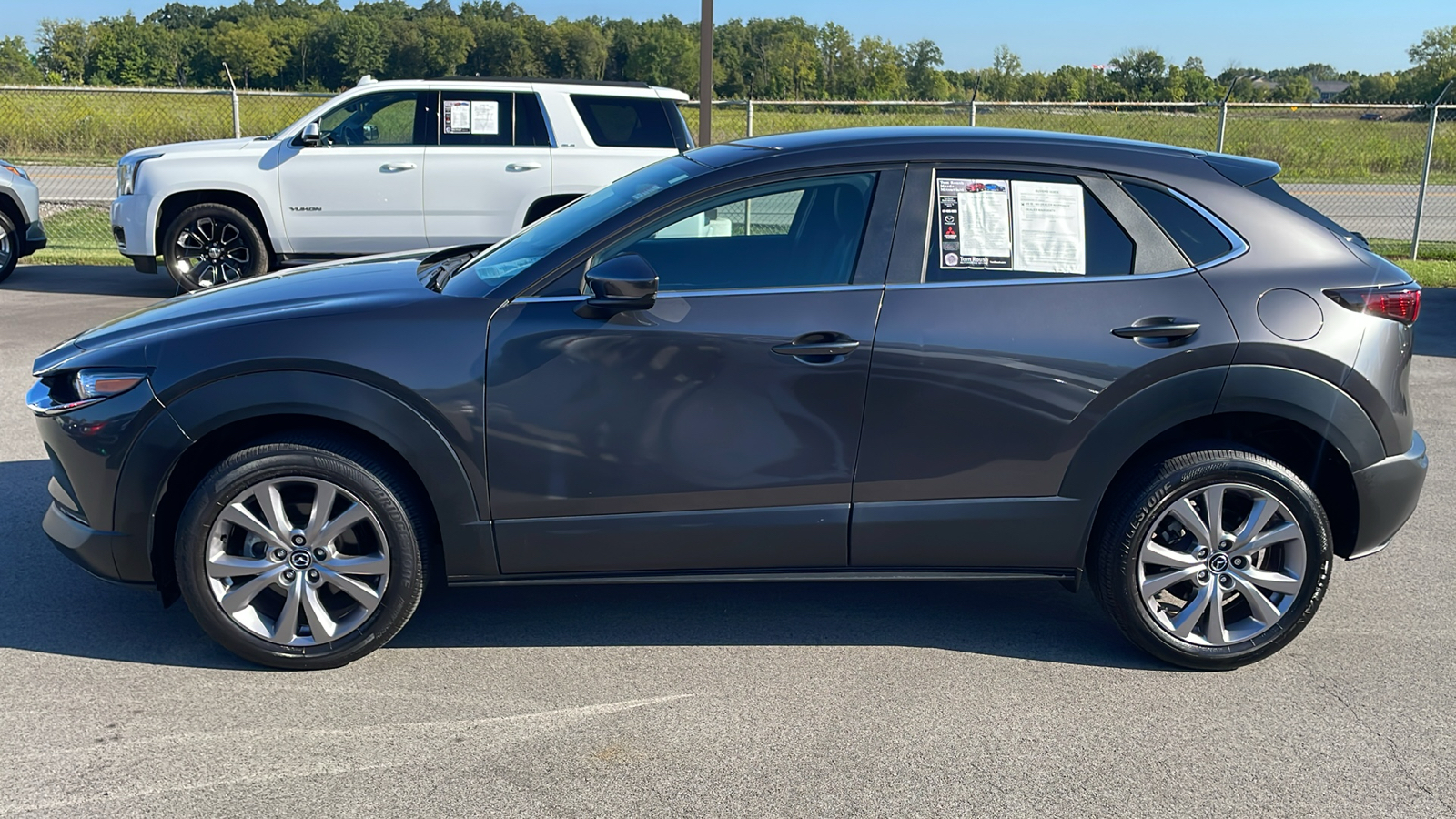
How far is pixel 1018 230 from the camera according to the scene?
381cm

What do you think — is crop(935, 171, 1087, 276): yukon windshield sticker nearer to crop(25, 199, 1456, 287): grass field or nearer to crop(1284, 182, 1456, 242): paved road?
crop(25, 199, 1456, 287): grass field

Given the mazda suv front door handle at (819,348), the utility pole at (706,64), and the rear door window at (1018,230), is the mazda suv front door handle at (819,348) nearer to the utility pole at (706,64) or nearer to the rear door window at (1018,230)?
the rear door window at (1018,230)

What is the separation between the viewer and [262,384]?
3.60 meters

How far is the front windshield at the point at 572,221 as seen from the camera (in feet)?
12.7

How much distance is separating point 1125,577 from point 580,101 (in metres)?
8.05

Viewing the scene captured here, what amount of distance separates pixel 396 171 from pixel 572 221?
697cm

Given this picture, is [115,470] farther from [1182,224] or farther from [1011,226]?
[1182,224]

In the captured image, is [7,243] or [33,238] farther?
[33,238]

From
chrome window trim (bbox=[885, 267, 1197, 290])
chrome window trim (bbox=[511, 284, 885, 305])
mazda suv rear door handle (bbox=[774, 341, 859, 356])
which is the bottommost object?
mazda suv rear door handle (bbox=[774, 341, 859, 356])

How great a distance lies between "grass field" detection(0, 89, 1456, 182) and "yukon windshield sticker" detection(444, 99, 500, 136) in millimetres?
10449

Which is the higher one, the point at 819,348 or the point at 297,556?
the point at 819,348

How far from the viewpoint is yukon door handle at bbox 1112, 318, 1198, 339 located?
3.71 m

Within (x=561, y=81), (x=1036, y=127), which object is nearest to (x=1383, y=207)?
(x=1036, y=127)

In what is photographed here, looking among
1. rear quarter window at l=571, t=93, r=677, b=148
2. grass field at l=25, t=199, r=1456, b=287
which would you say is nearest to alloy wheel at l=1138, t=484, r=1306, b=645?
rear quarter window at l=571, t=93, r=677, b=148
